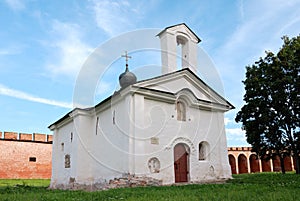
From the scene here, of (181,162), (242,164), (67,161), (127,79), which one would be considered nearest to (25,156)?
(67,161)

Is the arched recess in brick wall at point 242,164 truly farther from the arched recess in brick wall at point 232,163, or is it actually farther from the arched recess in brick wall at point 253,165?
the arched recess in brick wall at point 232,163

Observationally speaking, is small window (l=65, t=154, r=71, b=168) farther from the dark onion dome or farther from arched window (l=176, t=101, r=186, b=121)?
arched window (l=176, t=101, r=186, b=121)

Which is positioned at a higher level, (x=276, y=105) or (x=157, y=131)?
(x=276, y=105)

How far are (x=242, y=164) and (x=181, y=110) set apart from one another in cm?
2863

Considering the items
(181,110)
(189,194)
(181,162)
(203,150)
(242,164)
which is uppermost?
(181,110)

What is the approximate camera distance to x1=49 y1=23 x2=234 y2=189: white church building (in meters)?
12.5

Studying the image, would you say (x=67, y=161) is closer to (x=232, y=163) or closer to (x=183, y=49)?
(x=183, y=49)

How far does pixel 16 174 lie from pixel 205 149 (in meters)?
19.8

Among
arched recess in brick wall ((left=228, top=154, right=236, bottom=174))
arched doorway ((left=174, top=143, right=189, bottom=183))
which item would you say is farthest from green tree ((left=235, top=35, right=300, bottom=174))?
arched recess in brick wall ((left=228, top=154, right=236, bottom=174))

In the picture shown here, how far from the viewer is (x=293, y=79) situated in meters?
18.5

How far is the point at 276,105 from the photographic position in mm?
19000

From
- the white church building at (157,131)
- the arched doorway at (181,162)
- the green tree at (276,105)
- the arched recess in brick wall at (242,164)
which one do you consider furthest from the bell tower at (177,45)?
the arched recess in brick wall at (242,164)

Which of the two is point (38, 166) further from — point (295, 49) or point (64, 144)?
point (295, 49)

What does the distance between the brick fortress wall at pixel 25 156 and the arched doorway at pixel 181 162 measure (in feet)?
62.8
